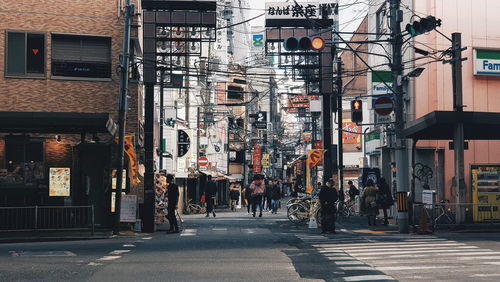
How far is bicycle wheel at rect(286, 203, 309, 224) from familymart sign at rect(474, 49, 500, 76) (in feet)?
33.2

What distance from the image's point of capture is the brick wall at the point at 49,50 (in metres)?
26.6

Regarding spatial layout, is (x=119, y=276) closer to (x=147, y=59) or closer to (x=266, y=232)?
(x=266, y=232)

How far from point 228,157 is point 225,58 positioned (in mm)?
17821

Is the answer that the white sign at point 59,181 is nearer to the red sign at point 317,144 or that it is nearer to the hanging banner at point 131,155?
the hanging banner at point 131,155

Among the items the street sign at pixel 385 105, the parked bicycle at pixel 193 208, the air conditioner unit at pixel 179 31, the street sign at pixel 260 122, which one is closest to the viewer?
the street sign at pixel 385 105

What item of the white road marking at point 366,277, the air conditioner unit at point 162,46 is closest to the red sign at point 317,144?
the air conditioner unit at point 162,46

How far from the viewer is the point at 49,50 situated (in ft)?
88.5

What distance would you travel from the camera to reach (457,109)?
84.9 feet

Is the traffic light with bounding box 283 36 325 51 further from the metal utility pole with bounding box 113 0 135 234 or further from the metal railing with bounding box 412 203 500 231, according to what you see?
the metal railing with bounding box 412 203 500 231

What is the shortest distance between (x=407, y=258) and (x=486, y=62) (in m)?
19.2

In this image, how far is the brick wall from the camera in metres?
26.6

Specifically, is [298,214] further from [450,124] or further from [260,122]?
[260,122]

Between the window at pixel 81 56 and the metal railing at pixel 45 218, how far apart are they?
19.4 ft

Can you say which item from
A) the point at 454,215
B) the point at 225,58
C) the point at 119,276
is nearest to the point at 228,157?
the point at 225,58
